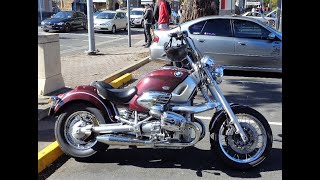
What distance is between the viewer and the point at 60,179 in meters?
4.13

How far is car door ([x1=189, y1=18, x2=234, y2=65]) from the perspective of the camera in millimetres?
9766

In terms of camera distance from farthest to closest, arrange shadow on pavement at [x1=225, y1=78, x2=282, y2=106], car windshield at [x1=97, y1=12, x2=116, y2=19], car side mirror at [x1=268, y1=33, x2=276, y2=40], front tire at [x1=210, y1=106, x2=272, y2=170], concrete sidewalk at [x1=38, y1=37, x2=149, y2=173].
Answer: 1. car windshield at [x1=97, y1=12, x2=116, y2=19]
2. car side mirror at [x1=268, y1=33, x2=276, y2=40]
3. shadow on pavement at [x1=225, y1=78, x2=282, y2=106]
4. concrete sidewalk at [x1=38, y1=37, x2=149, y2=173]
5. front tire at [x1=210, y1=106, x2=272, y2=170]

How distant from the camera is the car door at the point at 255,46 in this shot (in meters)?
9.62

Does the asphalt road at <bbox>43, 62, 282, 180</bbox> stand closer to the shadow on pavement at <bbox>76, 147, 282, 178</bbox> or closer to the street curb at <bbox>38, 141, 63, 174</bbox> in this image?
the shadow on pavement at <bbox>76, 147, 282, 178</bbox>

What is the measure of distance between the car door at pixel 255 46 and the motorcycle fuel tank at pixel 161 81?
226 inches

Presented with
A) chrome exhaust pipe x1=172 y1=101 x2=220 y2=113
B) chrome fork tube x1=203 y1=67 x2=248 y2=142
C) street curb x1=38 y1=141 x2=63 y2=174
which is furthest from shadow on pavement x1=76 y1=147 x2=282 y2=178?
chrome exhaust pipe x1=172 y1=101 x2=220 y2=113

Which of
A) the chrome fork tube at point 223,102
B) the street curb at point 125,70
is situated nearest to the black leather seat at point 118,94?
the chrome fork tube at point 223,102

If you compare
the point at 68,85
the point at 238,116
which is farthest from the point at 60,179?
the point at 68,85

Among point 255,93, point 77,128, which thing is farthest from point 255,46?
point 77,128

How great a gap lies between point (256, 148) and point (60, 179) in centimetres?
215

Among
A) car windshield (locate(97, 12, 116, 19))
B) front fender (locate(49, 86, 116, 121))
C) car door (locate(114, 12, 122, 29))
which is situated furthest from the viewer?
car door (locate(114, 12, 122, 29))

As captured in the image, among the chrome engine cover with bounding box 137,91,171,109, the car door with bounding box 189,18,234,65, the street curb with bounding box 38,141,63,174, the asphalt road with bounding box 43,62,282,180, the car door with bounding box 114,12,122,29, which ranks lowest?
the asphalt road with bounding box 43,62,282,180

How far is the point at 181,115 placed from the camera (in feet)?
13.9
